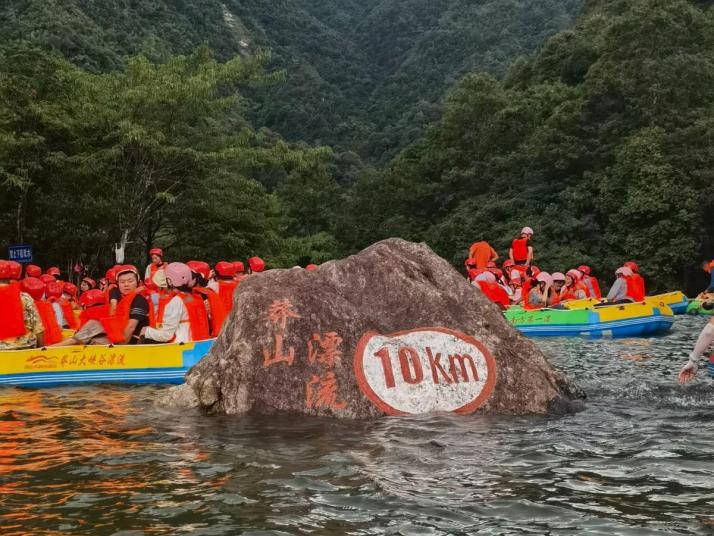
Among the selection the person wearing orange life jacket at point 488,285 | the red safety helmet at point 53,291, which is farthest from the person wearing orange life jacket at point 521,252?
the red safety helmet at point 53,291

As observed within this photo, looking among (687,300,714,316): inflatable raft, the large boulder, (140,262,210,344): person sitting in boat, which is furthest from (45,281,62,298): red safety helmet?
(687,300,714,316): inflatable raft

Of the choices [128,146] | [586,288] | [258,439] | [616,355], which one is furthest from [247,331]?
[128,146]

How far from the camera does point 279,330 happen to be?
711 centimetres

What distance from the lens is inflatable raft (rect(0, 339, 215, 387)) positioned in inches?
375

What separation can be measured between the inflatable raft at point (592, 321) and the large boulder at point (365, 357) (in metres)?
8.26

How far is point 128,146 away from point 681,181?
19984 millimetres

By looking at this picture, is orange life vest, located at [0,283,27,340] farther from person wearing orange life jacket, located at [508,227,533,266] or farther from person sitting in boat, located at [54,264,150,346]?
person wearing orange life jacket, located at [508,227,533,266]

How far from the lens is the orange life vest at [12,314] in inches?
371

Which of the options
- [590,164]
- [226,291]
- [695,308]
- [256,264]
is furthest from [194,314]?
[590,164]

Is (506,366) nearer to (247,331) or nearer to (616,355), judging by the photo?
(247,331)

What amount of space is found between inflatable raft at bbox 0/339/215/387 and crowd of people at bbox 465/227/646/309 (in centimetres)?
702

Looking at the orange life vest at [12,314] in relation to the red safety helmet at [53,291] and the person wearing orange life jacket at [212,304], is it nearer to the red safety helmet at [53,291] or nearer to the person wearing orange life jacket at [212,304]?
the person wearing orange life jacket at [212,304]

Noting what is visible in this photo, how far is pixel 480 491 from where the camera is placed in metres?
4.65

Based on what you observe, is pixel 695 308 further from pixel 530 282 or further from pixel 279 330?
pixel 279 330
